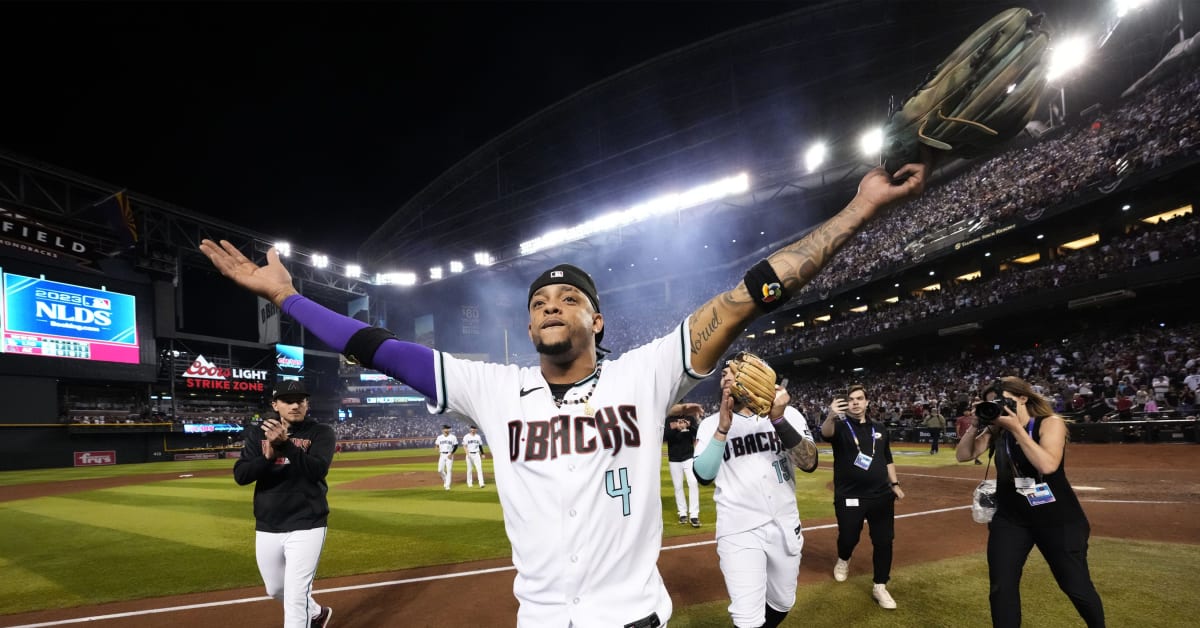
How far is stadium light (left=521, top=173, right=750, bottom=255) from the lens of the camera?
34.2m

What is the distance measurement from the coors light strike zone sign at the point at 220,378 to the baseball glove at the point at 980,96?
46.9m

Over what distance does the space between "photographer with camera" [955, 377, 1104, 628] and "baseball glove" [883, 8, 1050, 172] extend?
9.98ft

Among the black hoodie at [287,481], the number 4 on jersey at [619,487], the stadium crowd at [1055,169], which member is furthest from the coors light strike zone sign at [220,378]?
the number 4 on jersey at [619,487]

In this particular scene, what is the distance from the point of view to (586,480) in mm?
2129

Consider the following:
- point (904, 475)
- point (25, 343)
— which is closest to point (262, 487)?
point (904, 475)

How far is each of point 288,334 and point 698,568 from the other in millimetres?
51053

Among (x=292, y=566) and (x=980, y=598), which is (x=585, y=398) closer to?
(x=292, y=566)

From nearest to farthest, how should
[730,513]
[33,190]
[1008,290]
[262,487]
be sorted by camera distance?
[730,513], [262,487], [1008,290], [33,190]

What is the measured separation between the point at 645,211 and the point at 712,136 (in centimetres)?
660

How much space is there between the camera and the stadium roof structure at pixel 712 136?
28188 mm

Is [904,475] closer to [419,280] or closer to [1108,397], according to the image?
[1108,397]

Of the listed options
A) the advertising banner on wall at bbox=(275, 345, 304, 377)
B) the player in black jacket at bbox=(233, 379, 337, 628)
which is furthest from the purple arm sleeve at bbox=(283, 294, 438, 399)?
the advertising banner on wall at bbox=(275, 345, 304, 377)

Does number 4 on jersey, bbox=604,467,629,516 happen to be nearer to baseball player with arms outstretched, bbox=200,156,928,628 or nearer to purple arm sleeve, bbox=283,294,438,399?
baseball player with arms outstretched, bbox=200,156,928,628

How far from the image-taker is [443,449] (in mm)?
16922
